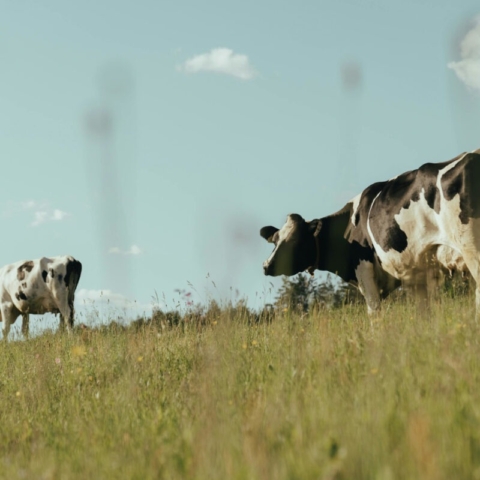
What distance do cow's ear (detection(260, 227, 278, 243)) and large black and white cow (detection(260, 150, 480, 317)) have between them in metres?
0.04

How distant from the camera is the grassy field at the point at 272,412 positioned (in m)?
3.49

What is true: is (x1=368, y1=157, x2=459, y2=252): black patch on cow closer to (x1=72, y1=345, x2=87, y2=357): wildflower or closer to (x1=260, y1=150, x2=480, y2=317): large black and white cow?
(x1=260, y1=150, x2=480, y2=317): large black and white cow

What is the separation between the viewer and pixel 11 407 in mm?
8102

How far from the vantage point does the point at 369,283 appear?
37.2 feet

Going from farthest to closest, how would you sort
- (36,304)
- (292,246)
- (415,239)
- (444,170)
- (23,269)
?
(23,269) < (36,304) < (292,246) < (415,239) < (444,170)

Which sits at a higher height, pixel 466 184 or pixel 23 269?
pixel 23 269

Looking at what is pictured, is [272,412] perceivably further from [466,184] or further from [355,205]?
[355,205]

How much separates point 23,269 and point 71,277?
1.53m

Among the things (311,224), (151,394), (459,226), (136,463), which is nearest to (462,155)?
(459,226)

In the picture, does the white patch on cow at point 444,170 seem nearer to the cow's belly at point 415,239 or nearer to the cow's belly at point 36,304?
the cow's belly at point 415,239

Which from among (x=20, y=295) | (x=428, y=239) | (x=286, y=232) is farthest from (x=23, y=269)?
(x=428, y=239)

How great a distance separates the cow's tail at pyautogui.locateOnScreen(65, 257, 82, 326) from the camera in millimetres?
20141

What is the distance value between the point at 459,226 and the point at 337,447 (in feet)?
21.1

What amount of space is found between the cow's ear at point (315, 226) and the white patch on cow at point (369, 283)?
60.7 inches
